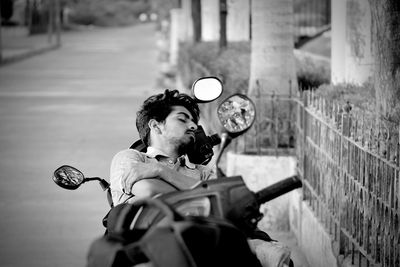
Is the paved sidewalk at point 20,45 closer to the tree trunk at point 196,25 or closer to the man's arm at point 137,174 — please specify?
the tree trunk at point 196,25

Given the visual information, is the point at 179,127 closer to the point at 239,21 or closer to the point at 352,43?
the point at 352,43

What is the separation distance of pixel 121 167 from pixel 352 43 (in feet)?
24.5

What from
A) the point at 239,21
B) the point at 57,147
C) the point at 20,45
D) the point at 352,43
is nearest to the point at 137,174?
the point at 352,43

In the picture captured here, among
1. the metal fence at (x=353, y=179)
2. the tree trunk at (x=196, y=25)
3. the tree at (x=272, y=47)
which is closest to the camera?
the metal fence at (x=353, y=179)

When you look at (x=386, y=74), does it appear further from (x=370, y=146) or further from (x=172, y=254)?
(x=172, y=254)

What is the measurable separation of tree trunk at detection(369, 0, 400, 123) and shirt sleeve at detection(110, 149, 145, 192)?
9.64 feet

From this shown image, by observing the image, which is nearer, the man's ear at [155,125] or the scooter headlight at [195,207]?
the scooter headlight at [195,207]

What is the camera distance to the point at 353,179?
21.2 ft

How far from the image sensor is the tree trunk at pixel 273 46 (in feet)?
39.5

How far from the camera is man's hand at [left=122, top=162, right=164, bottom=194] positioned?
178 inches

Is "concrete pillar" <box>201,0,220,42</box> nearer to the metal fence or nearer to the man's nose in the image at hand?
the metal fence

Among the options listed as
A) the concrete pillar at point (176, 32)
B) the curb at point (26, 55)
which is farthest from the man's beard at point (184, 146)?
the curb at point (26, 55)

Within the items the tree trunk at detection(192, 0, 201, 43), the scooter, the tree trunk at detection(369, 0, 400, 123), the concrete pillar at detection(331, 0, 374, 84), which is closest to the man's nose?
the scooter

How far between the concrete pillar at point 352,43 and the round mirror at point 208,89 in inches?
245
